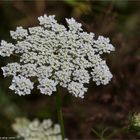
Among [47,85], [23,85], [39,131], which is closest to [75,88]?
[47,85]

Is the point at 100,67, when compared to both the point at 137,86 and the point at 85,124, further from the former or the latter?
the point at 137,86

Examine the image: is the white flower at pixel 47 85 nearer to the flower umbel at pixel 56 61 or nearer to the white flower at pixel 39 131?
the flower umbel at pixel 56 61

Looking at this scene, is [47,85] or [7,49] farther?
[7,49]

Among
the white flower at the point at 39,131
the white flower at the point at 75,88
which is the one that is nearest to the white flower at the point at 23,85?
the white flower at the point at 75,88

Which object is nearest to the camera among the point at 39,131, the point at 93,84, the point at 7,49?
the point at 7,49

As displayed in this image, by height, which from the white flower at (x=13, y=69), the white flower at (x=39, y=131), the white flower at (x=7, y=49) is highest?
the white flower at (x=7, y=49)

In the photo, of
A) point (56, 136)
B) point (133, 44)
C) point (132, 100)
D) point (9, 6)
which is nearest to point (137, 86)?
point (132, 100)

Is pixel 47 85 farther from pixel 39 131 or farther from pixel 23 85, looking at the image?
pixel 39 131
